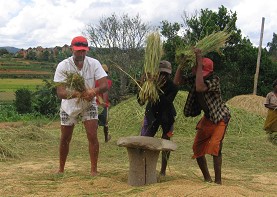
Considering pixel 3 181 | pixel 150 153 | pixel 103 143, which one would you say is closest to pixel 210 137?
pixel 150 153

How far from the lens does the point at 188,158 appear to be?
794 centimetres

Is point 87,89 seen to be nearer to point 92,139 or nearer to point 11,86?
point 92,139

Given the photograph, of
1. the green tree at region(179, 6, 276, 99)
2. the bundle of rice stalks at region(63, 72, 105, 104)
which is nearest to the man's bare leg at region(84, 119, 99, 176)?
the bundle of rice stalks at region(63, 72, 105, 104)

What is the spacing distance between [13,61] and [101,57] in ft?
82.7

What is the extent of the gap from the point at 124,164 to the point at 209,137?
225cm

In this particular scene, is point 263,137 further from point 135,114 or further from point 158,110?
point 158,110

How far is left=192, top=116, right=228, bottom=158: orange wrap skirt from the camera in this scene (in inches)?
189

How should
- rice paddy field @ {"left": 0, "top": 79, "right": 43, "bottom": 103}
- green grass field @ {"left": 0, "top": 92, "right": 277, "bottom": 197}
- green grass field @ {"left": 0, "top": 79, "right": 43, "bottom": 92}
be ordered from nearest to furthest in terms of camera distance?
green grass field @ {"left": 0, "top": 92, "right": 277, "bottom": 197} < rice paddy field @ {"left": 0, "top": 79, "right": 43, "bottom": 103} < green grass field @ {"left": 0, "top": 79, "right": 43, "bottom": 92}

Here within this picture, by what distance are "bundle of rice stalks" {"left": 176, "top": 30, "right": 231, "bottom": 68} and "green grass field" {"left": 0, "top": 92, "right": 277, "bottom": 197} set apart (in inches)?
48.5

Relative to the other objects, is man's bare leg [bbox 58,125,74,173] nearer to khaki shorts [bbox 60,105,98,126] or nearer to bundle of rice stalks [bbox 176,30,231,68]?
khaki shorts [bbox 60,105,98,126]

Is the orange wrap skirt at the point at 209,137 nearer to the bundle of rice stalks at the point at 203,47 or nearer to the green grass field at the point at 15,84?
the bundle of rice stalks at the point at 203,47

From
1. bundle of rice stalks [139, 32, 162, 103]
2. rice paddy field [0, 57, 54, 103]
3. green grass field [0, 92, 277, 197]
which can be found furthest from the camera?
rice paddy field [0, 57, 54, 103]

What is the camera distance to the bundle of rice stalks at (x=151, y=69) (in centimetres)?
470

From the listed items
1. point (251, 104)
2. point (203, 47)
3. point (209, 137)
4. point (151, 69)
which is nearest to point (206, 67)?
point (203, 47)
